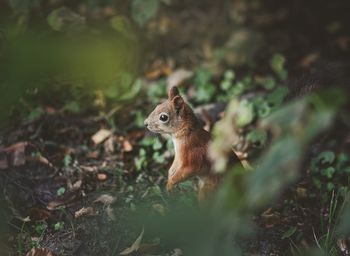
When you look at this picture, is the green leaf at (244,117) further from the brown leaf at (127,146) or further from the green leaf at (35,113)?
the green leaf at (35,113)

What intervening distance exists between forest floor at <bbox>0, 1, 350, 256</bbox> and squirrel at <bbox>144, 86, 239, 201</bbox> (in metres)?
0.21

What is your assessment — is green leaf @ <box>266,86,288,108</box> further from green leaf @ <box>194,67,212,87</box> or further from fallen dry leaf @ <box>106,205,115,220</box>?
fallen dry leaf @ <box>106,205,115,220</box>

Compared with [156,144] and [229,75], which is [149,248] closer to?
[156,144]

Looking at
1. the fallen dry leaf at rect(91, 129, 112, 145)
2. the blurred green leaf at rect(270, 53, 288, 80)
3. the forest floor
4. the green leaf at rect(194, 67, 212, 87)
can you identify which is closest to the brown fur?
the forest floor

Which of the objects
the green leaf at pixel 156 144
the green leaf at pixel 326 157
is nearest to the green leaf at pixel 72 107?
the green leaf at pixel 156 144

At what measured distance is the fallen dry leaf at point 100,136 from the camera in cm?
379

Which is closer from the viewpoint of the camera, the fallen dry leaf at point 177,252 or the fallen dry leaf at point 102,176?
the fallen dry leaf at point 177,252

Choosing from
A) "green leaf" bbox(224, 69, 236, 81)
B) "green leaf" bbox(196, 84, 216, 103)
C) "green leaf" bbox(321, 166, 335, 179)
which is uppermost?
"green leaf" bbox(224, 69, 236, 81)

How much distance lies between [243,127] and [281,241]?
1244 mm

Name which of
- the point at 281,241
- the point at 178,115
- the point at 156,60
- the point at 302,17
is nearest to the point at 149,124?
the point at 178,115

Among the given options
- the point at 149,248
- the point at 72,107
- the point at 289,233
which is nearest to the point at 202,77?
the point at 72,107

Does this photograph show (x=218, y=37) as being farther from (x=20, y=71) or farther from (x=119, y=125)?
(x=20, y=71)

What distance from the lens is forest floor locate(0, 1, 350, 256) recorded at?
9.27 ft

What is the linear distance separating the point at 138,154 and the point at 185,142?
91 cm
